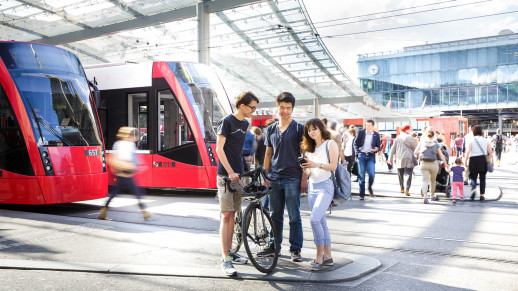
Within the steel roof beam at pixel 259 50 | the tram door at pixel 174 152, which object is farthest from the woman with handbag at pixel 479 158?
the steel roof beam at pixel 259 50

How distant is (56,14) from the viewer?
19875 mm

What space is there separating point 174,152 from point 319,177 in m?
6.16

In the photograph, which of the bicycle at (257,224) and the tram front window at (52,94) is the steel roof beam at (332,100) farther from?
the bicycle at (257,224)

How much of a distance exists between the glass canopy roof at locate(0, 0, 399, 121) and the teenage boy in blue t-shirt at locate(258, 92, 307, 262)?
12034 mm

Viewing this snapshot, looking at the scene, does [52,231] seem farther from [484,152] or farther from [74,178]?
[484,152]

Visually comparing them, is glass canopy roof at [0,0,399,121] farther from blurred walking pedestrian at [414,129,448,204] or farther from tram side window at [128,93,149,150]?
blurred walking pedestrian at [414,129,448,204]

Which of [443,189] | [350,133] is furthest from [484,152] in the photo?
[350,133]

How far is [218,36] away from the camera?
21000 millimetres

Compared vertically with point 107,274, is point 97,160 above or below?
above

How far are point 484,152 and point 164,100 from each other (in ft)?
22.7

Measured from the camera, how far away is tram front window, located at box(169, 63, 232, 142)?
10.0m

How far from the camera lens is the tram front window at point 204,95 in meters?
10.0

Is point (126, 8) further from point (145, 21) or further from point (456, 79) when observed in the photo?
point (456, 79)

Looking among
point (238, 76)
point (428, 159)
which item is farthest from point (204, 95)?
point (238, 76)
